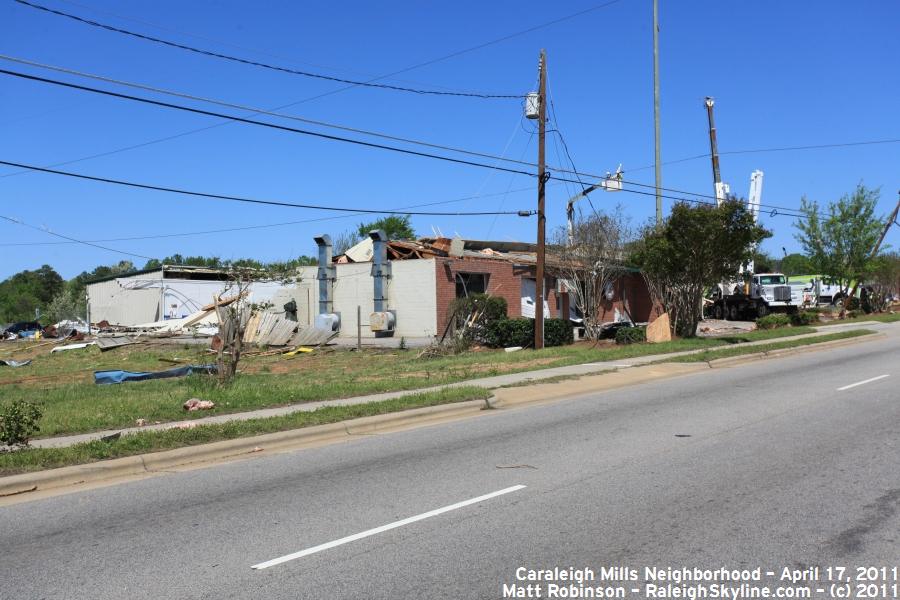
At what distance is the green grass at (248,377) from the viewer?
12.0 metres

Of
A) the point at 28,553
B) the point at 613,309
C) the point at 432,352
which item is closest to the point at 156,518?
the point at 28,553

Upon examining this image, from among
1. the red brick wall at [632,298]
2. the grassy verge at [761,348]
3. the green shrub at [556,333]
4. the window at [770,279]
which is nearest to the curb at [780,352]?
the grassy verge at [761,348]

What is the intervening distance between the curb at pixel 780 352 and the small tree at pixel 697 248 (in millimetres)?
3025

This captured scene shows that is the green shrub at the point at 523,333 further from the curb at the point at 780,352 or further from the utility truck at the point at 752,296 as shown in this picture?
the utility truck at the point at 752,296

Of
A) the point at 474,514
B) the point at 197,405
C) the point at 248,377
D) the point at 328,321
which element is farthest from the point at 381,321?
the point at 474,514

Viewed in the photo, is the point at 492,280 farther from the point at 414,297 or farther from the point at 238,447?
the point at 238,447

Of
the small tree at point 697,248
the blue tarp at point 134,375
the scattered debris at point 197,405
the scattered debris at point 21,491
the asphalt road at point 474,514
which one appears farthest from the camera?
the small tree at point 697,248

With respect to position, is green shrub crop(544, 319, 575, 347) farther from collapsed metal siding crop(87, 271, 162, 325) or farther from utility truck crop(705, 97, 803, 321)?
collapsed metal siding crop(87, 271, 162, 325)

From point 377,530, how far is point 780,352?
19.9 meters

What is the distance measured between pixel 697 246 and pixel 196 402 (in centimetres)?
1684

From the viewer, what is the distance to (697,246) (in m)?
23.4

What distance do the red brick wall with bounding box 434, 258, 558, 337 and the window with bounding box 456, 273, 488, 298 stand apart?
0.85 feet

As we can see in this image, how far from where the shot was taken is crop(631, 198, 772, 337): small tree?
2289cm

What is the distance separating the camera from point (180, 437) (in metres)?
9.63
